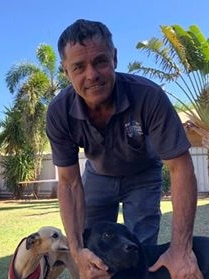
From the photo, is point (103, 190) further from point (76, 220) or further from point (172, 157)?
point (172, 157)

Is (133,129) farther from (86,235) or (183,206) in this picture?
(86,235)

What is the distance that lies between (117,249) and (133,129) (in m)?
0.66

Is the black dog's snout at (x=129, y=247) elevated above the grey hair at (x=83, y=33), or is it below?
below

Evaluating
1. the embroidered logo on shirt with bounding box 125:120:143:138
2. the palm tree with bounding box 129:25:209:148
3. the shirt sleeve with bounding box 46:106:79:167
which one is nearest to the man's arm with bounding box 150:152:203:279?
the embroidered logo on shirt with bounding box 125:120:143:138

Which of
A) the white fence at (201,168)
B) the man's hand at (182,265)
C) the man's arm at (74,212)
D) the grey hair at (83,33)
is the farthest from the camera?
the white fence at (201,168)

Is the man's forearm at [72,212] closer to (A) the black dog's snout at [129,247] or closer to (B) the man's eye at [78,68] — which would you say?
(A) the black dog's snout at [129,247]

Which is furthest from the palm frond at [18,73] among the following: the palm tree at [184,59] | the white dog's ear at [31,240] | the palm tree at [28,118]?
the white dog's ear at [31,240]

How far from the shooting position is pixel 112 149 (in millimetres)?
2803

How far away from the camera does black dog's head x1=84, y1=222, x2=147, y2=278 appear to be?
8.09 feet

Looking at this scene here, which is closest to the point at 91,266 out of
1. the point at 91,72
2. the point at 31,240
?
the point at 91,72

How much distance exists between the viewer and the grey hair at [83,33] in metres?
2.41

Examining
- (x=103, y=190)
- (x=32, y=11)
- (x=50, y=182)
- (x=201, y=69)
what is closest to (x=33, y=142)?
(x=50, y=182)

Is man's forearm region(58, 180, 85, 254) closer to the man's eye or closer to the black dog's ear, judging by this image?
the black dog's ear

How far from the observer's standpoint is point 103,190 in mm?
3285
